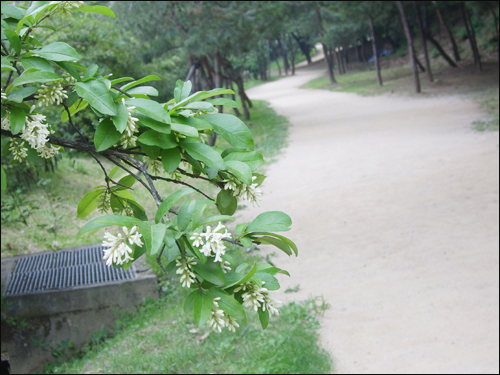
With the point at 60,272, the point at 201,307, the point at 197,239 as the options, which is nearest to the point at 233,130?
the point at 197,239

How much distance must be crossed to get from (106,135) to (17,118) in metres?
0.19

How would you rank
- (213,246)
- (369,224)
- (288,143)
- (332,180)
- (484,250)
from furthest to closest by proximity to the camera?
(288,143) < (332,180) < (369,224) < (484,250) < (213,246)

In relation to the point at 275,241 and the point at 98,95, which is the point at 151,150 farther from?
the point at 275,241

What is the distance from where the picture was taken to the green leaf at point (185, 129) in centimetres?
94

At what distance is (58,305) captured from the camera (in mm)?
4754

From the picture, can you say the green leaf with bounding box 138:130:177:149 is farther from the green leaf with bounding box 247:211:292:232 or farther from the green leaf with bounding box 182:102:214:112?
the green leaf with bounding box 247:211:292:232

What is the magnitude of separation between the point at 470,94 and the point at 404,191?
1053cm

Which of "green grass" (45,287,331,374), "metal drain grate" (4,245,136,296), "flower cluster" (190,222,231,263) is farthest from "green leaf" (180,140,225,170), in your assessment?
"metal drain grate" (4,245,136,296)

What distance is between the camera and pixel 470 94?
16.3 meters

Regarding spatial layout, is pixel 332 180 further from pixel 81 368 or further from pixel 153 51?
pixel 153 51

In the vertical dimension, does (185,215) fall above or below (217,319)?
above

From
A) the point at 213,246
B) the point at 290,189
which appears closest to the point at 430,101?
the point at 290,189

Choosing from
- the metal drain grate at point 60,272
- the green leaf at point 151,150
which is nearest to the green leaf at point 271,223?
the green leaf at point 151,150

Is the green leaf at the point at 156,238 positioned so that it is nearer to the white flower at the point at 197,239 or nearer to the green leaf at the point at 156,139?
the white flower at the point at 197,239
